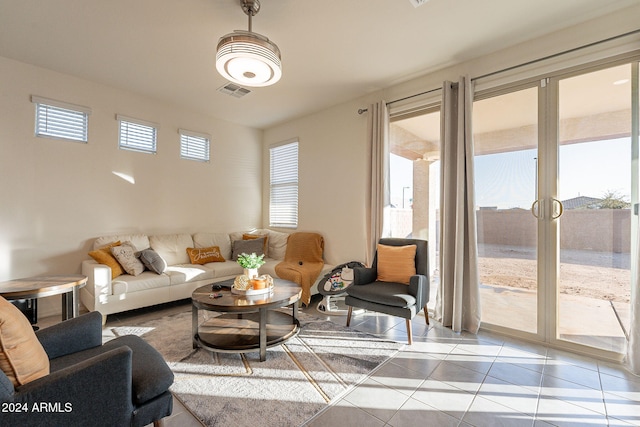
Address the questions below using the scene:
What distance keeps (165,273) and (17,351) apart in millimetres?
2598

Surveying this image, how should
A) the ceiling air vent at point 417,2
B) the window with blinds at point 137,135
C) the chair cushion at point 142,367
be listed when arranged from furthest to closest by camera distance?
the window with blinds at point 137,135 → the ceiling air vent at point 417,2 → the chair cushion at point 142,367

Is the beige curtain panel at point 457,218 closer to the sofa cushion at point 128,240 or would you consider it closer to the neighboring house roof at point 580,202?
the neighboring house roof at point 580,202

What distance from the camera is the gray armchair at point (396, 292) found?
2.70 metres

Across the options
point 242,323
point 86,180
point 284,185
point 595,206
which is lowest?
point 242,323

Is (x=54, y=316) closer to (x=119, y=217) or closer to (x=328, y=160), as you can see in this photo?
(x=119, y=217)

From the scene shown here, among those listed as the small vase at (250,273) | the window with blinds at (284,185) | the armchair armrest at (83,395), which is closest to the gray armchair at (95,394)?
the armchair armrest at (83,395)

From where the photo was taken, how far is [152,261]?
11.8ft

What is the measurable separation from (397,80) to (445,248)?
2.19 metres

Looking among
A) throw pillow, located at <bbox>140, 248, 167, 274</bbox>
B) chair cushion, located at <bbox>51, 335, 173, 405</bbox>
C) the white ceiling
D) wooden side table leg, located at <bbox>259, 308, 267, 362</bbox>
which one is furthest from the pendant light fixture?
throw pillow, located at <bbox>140, 248, 167, 274</bbox>

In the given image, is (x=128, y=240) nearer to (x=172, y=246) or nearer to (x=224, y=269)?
(x=172, y=246)

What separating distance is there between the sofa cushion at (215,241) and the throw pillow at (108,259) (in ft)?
3.98

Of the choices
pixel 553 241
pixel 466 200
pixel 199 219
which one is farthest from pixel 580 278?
pixel 199 219

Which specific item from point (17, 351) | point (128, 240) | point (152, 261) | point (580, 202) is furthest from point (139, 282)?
point (580, 202)

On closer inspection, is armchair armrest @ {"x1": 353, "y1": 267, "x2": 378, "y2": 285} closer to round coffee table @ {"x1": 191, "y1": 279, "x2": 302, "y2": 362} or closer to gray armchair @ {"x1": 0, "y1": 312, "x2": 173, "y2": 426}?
round coffee table @ {"x1": 191, "y1": 279, "x2": 302, "y2": 362}
